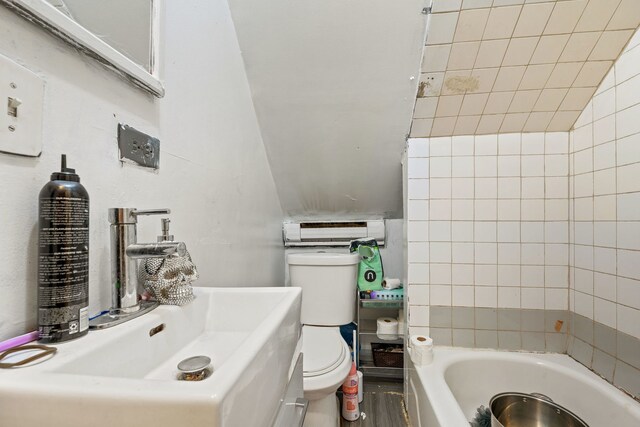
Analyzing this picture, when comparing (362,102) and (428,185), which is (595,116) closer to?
(428,185)

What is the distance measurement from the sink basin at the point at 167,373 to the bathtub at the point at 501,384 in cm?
73

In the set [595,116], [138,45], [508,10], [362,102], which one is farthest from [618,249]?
[138,45]

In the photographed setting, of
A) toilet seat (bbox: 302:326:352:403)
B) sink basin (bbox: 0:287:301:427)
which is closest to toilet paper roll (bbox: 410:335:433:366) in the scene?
toilet seat (bbox: 302:326:352:403)

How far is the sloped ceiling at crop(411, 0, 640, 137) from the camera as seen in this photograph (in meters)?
0.93

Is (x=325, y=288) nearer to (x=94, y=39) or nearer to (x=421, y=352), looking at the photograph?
(x=421, y=352)

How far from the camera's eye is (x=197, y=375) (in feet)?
1.51

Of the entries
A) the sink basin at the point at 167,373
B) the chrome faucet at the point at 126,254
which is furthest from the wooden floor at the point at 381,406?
the chrome faucet at the point at 126,254

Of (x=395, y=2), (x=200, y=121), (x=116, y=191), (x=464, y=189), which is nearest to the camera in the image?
(x=116, y=191)

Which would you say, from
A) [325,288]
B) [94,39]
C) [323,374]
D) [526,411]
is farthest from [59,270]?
[526,411]

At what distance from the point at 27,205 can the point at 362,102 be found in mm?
1231

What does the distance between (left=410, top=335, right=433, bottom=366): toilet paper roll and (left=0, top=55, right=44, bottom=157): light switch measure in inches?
51.5

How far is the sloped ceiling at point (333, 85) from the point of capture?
1.11m

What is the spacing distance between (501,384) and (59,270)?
1.56 metres

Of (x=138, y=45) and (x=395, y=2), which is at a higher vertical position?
(x=395, y=2)
